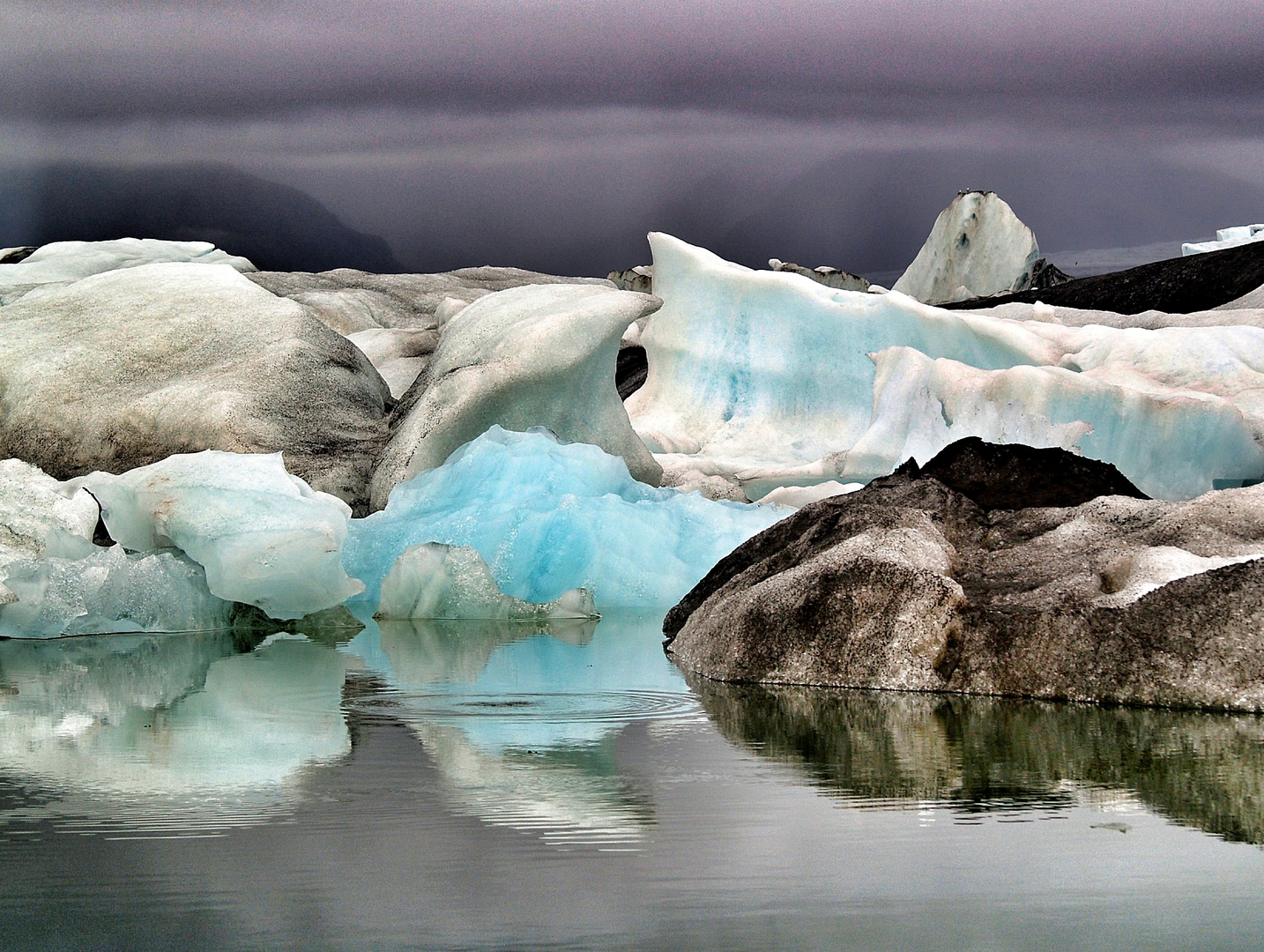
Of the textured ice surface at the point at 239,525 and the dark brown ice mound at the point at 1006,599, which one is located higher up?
the dark brown ice mound at the point at 1006,599

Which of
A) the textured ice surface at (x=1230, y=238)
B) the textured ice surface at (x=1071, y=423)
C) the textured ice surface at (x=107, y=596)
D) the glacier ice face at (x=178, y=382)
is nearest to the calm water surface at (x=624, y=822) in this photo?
the textured ice surface at (x=107, y=596)

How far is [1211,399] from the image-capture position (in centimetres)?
1191

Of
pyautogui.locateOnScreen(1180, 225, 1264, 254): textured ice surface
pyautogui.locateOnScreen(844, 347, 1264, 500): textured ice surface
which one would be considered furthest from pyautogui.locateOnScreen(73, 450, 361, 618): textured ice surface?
pyautogui.locateOnScreen(1180, 225, 1264, 254): textured ice surface

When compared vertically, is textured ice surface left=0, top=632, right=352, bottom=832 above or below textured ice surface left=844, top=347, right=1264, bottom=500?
below

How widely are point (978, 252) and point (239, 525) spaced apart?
99.9ft

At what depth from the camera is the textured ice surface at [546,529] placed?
9070 millimetres

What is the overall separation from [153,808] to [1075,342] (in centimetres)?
1246

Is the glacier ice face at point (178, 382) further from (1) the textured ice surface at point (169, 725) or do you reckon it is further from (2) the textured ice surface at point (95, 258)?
(2) the textured ice surface at point (95, 258)

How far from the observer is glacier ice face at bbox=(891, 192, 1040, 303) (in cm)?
3538

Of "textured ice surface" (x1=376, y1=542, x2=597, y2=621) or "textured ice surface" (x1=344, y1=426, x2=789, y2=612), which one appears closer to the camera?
"textured ice surface" (x1=376, y1=542, x2=597, y2=621)

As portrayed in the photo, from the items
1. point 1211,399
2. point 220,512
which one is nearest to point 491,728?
point 220,512

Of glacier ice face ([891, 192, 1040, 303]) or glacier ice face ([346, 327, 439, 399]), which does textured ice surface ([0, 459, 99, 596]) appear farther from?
glacier ice face ([891, 192, 1040, 303])

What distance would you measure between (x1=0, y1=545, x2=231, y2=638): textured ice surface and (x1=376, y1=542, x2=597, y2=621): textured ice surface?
105 centimetres

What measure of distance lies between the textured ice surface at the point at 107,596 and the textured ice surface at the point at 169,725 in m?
0.57
